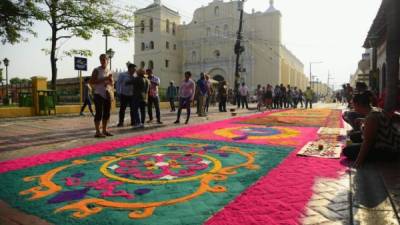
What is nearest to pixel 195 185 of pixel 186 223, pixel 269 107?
pixel 186 223

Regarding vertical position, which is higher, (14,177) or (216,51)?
(216,51)

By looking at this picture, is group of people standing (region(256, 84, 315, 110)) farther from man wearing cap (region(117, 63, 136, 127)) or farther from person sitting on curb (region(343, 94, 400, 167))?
person sitting on curb (region(343, 94, 400, 167))

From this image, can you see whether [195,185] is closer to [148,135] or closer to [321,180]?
[321,180]

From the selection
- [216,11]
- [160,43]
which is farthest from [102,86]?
[216,11]

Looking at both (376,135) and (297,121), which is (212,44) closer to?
(297,121)

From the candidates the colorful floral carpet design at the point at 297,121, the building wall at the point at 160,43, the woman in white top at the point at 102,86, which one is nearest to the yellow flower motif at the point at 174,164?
the woman in white top at the point at 102,86

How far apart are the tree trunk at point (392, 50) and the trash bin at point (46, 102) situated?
13.3 metres

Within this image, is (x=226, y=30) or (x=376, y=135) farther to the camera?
(x=226, y=30)

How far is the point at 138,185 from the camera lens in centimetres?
348

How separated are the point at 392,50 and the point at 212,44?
5131 centimetres

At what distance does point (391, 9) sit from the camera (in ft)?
20.2

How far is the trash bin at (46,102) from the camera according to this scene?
14.5 metres

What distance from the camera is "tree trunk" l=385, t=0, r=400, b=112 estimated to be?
615cm

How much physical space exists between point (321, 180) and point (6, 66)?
1394 inches
